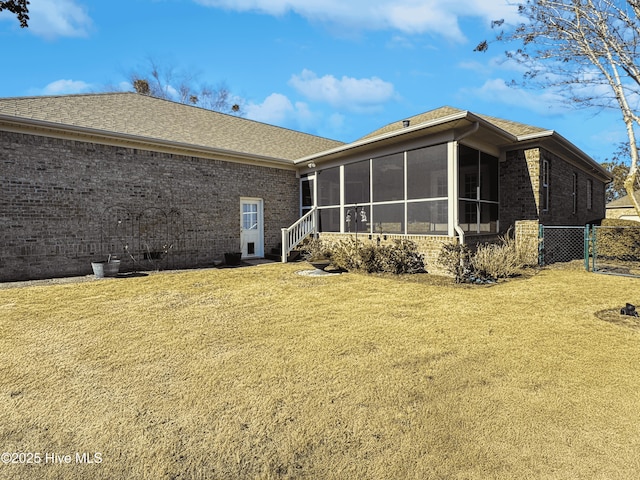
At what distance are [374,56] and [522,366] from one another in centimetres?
1256

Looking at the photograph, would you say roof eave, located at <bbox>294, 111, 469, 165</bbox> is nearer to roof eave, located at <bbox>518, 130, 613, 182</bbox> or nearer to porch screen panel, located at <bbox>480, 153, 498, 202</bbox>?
porch screen panel, located at <bbox>480, 153, 498, 202</bbox>

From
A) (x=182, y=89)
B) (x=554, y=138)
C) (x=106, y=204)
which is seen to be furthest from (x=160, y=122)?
(x=182, y=89)

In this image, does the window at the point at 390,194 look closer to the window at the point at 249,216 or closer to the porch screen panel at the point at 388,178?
the porch screen panel at the point at 388,178

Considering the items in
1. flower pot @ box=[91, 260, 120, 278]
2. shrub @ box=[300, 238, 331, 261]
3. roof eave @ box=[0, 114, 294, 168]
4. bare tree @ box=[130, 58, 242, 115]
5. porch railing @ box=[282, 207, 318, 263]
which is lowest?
flower pot @ box=[91, 260, 120, 278]

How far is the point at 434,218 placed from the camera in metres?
9.02

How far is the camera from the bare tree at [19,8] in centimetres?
499

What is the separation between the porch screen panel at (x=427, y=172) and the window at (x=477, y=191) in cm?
44

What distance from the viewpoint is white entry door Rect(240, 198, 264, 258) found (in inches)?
505

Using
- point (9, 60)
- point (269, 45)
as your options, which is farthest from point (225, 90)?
point (9, 60)

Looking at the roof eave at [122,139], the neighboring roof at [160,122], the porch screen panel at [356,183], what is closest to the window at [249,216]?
the roof eave at [122,139]

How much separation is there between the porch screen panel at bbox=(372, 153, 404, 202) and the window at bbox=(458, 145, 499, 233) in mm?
1685

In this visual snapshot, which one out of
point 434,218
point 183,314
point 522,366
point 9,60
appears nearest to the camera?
point 522,366

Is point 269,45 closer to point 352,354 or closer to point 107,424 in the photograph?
point 352,354

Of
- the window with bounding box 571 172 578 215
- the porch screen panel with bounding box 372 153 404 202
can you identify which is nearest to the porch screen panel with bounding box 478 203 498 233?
the porch screen panel with bounding box 372 153 404 202
